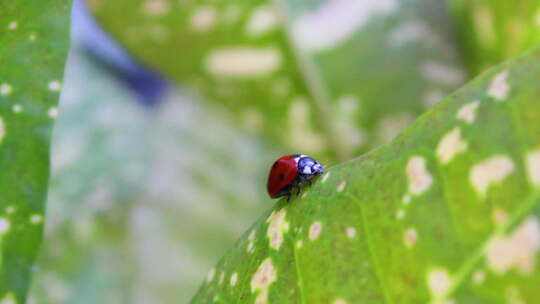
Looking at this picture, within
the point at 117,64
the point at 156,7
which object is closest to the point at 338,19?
the point at 156,7

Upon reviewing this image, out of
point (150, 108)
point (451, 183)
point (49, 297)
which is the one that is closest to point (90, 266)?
point (49, 297)

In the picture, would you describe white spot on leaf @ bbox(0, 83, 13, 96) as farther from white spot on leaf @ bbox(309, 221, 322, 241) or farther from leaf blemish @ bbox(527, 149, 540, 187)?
leaf blemish @ bbox(527, 149, 540, 187)

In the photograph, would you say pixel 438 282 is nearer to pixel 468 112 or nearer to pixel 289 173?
pixel 468 112

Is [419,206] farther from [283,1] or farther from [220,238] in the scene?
[220,238]

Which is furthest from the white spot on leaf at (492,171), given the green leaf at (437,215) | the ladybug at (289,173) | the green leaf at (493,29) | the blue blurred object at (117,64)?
the blue blurred object at (117,64)

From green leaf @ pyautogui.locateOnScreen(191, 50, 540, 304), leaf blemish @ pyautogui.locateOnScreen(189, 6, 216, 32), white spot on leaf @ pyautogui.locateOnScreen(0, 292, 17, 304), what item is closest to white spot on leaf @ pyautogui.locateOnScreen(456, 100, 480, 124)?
green leaf @ pyautogui.locateOnScreen(191, 50, 540, 304)
